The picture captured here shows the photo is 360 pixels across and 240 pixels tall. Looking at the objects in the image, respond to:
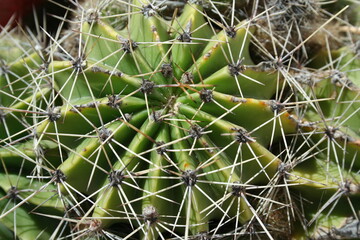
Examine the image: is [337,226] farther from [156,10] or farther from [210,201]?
[156,10]

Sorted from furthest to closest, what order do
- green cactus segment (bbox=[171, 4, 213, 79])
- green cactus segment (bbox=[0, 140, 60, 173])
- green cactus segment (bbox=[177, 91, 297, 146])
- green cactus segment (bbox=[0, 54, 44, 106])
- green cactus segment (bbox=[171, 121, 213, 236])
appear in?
green cactus segment (bbox=[0, 54, 44, 106]) < green cactus segment (bbox=[0, 140, 60, 173]) < green cactus segment (bbox=[171, 4, 213, 79]) < green cactus segment (bbox=[177, 91, 297, 146]) < green cactus segment (bbox=[171, 121, 213, 236])

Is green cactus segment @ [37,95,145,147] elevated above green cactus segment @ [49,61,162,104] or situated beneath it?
situated beneath

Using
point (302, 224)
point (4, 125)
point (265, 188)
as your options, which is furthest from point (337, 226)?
point (4, 125)

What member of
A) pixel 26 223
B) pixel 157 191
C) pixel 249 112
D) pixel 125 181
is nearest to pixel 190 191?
pixel 157 191

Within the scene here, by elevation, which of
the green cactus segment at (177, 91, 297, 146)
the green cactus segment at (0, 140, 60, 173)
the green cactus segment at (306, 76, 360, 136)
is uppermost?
the green cactus segment at (177, 91, 297, 146)

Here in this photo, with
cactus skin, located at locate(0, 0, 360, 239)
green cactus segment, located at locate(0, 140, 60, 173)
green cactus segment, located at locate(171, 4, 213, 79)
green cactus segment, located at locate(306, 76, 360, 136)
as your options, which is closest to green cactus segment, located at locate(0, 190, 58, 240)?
cactus skin, located at locate(0, 0, 360, 239)

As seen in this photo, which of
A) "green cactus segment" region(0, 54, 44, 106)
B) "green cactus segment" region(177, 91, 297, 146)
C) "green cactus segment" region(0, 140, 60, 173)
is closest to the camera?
"green cactus segment" region(177, 91, 297, 146)

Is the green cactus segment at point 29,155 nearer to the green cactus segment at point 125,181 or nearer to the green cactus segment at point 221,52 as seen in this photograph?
the green cactus segment at point 125,181

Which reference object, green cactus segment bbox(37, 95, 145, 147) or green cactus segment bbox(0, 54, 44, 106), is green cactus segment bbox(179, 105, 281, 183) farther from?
A: green cactus segment bbox(0, 54, 44, 106)

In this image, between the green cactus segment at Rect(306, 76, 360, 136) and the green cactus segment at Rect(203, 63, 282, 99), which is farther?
the green cactus segment at Rect(306, 76, 360, 136)
